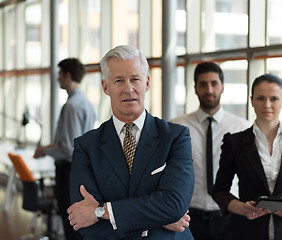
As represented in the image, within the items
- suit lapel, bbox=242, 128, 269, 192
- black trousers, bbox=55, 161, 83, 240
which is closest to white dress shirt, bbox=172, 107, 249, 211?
suit lapel, bbox=242, 128, 269, 192

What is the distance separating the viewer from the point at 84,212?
1754 mm

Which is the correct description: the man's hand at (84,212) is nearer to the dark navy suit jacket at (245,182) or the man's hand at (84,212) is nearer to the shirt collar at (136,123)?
the shirt collar at (136,123)

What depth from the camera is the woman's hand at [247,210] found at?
7.38 feet

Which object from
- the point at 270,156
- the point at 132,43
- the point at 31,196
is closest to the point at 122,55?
the point at 270,156

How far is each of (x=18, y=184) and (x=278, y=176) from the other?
7.96 metres

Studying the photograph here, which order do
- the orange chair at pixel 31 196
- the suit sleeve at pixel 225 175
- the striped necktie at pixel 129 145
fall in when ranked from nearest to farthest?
the striped necktie at pixel 129 145, the suit sleeve at pixel 225 175, the orange chair at pixel 31 196

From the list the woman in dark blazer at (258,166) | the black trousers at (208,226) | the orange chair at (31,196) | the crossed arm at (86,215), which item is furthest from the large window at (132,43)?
the crossed arm at (86,215)

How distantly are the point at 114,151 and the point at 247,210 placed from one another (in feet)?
2.87

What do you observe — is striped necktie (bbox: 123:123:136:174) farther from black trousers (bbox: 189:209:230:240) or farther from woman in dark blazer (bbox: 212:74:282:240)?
black trousers (bbox: 189:209:230:240)

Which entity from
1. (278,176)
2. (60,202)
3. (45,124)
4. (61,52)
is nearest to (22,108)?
(45,124)

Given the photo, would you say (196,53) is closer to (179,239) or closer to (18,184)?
(179,239)

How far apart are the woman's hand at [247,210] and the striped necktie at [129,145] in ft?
2.57

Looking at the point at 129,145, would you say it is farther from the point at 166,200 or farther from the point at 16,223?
the point at 16,223

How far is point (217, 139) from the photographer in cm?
320
